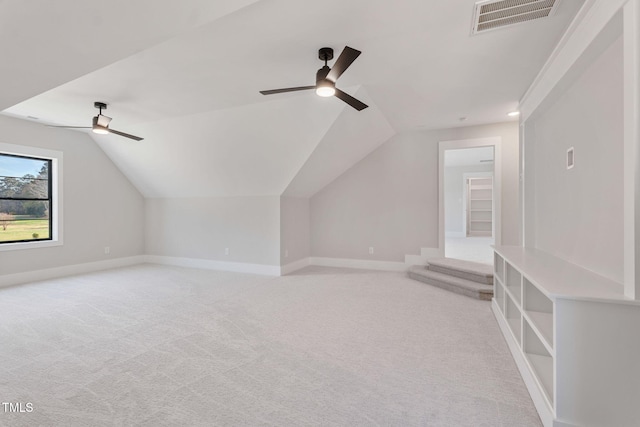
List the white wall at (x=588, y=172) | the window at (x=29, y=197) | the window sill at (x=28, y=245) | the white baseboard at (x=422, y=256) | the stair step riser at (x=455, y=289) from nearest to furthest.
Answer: the white wall at (x=588, y=172) → the stair step riser at (x=455, y=289) → the window sill at (x=28, y=245) → the window at (x=29, y=197) → the white baseboard at (x=422, y=256)

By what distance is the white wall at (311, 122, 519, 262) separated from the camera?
16.4ft

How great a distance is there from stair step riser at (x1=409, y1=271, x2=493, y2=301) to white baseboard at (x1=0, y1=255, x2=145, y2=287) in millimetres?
5714

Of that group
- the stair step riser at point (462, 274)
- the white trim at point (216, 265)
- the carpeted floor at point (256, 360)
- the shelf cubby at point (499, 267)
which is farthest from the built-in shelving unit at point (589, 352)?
the white trim at point (216, 265)

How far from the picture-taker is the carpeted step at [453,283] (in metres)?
3.97

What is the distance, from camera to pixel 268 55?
2781 mm

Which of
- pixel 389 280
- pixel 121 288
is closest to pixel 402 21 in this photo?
pixel 389 280

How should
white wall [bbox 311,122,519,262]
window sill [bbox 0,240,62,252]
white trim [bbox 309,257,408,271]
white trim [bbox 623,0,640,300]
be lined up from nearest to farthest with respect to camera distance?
white trim [bbox 623,0,640,300], window sill [bbox 0,240,62,252], white wall [bbox 311,122,519,262], white trim [bbox 309,257,408,271]

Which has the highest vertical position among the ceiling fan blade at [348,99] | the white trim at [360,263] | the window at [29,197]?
the ceiling fan blade at [348,99]

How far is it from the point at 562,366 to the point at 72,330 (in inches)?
158

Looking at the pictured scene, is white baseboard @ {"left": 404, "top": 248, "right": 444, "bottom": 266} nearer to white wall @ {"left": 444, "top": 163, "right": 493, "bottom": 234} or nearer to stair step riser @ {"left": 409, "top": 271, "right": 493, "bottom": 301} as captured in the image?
stair step riser @ {"left": 409, "top": 271, "right": 493, "bottom": 301}

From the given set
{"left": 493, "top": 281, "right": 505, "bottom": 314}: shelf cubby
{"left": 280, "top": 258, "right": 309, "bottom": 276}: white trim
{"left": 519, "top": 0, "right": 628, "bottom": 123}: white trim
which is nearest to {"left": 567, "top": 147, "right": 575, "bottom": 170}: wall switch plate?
{"left": 519, "top": 0, "right": 628, "bottom": 123}: white trim

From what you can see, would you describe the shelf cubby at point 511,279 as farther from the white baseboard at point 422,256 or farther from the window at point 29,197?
the window at point 29,197

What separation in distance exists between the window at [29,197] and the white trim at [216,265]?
175 cm

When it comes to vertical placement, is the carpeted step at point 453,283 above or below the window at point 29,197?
below
